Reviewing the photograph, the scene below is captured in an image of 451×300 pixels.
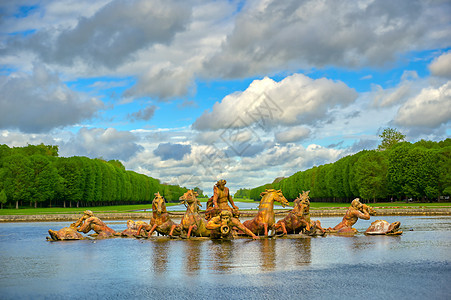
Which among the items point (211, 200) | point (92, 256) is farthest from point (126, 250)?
point (211, 200)

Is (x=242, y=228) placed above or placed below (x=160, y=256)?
above

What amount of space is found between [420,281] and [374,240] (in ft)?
30.2

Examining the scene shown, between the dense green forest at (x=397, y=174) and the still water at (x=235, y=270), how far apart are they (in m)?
61.1

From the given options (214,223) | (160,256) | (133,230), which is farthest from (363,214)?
(160,256)

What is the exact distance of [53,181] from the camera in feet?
261

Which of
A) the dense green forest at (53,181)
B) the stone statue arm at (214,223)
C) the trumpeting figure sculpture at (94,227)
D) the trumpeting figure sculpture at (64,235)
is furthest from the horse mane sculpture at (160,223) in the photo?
the dense green forest at (53,181)

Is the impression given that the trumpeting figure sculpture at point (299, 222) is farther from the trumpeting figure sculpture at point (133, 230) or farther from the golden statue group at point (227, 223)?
the trumpeting figure sculpture at point (133, 230)

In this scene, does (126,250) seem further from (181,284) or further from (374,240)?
(374,240)

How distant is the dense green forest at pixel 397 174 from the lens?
7506 cm

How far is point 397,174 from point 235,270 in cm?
7243

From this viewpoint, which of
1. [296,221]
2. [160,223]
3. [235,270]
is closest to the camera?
[235,270]

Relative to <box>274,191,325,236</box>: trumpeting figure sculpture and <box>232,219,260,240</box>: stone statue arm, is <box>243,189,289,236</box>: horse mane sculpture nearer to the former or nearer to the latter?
<box>274,191,325,236</box>: trumpeting figure sculpture

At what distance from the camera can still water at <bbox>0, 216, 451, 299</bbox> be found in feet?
31.2

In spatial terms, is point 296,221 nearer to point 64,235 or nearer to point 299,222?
point 299,222
